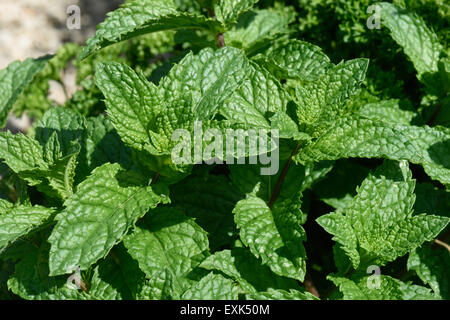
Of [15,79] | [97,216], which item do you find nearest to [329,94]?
[97,216]

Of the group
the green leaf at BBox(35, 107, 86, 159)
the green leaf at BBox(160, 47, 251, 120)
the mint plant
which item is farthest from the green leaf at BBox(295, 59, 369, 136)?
the green leaf at BBox(35, 107, 86, 159)

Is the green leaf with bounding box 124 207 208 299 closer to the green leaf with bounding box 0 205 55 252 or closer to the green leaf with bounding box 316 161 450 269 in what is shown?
the green leaf with bounding box 0 205 55 252

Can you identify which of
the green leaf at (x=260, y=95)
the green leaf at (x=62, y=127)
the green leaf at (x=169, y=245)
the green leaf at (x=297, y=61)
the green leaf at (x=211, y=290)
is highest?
the green leaf at (x=297, y=61)

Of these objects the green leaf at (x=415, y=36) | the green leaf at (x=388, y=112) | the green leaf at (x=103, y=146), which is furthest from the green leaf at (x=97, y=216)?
the green leaf at (x=415, y=36)

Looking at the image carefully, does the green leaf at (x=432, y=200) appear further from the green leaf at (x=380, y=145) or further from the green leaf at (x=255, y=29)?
the green leaf at (x=255, y=29)
